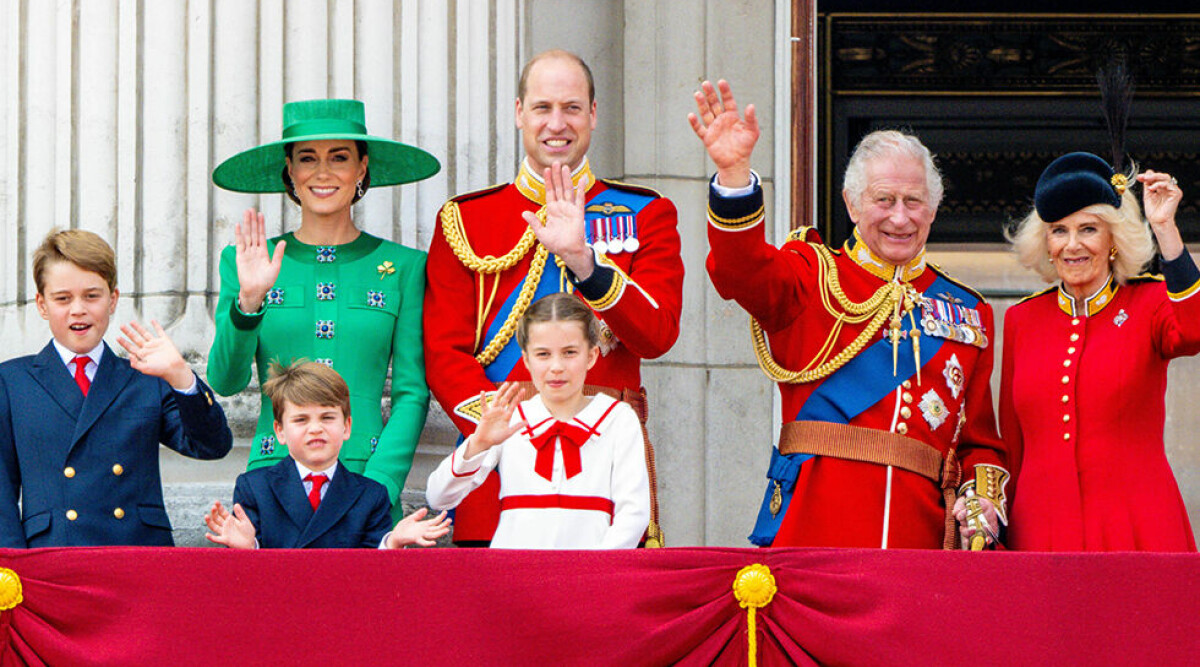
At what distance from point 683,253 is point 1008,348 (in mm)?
1864

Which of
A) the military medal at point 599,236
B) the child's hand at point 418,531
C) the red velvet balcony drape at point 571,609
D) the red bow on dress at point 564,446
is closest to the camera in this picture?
the red velvet balcony drape at point 571,609

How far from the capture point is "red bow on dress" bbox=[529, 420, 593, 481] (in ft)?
12.5

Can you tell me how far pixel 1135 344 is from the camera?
13.3 feet

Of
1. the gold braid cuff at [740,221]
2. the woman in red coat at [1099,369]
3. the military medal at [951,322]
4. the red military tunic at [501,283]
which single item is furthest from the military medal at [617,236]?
the woman in red coat at [1099,369]

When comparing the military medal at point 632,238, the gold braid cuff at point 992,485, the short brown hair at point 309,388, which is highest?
the military medal at point 632,238

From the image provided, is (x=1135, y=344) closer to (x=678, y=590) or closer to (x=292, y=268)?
(x=678, y=590)

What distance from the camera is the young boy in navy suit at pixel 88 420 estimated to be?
3.87 m

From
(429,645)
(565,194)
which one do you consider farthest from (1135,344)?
(429,645)

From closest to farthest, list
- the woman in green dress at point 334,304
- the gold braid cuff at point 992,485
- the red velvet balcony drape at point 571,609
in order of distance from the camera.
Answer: the red velvet balcony drape at point 571,609 < the gold braid cuff at point 992,485 < the woman in green dress at point 334,304

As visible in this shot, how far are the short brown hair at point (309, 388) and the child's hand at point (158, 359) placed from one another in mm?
191

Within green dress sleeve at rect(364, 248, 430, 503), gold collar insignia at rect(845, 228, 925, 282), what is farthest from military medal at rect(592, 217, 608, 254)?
gold collar insignia at rect(845, 228, 925, 282)

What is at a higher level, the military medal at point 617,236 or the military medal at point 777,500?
the military medal at point 617,236

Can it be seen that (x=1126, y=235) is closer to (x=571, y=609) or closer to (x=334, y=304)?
(x=571, y=609)

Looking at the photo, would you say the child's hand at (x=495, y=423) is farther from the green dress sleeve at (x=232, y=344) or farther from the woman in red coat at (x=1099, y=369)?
the woman in red coat at (x=1099, y=369)
